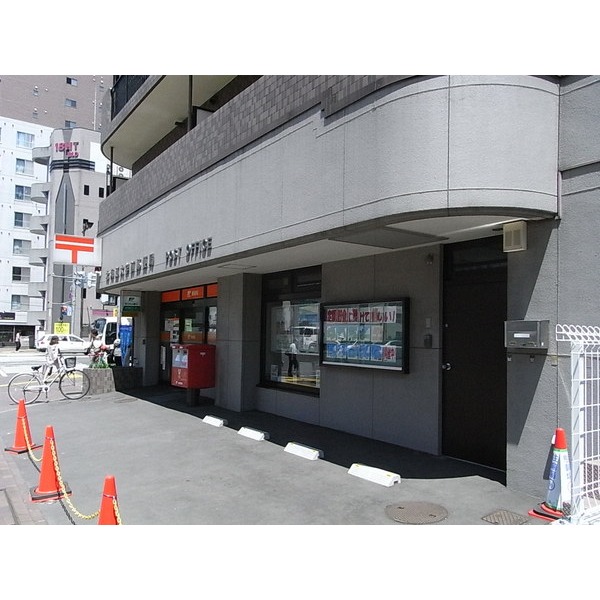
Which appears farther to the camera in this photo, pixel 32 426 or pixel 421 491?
pixel 32 426

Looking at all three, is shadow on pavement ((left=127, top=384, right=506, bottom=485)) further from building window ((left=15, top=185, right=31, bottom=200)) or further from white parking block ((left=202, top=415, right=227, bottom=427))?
building window ((left=15, top=185, right=31, bottom=200))

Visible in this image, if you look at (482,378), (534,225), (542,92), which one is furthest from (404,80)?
(482,378)

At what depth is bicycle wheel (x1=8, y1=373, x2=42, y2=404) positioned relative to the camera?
13906 millimetres

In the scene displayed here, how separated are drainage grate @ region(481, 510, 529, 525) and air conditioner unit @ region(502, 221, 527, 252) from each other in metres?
2.85

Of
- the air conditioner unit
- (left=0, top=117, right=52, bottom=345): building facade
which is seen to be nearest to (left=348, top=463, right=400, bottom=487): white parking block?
the air conditioner unit

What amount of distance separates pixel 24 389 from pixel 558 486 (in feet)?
43.5

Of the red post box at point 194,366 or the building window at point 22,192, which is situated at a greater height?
Result: the building window at point 22,192

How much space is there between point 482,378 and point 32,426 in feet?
29.3

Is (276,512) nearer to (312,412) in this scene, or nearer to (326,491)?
(326,491)

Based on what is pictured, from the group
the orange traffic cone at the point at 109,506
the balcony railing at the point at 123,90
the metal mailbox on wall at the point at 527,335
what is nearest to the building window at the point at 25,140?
the balcony railing at the point at 123,90

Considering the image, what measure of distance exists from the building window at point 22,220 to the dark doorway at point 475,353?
58288 millimetres

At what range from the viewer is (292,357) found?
35.2 ft

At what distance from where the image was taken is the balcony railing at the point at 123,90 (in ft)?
48.1

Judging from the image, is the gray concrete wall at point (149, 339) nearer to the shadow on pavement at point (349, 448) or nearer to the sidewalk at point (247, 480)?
the shadow on pavement at point (349, 448)
